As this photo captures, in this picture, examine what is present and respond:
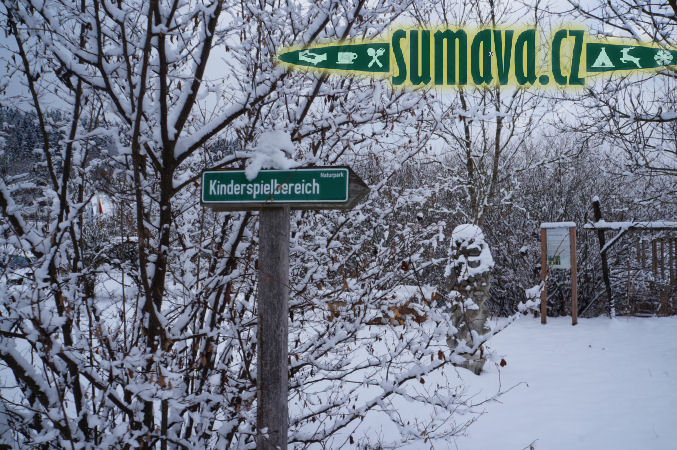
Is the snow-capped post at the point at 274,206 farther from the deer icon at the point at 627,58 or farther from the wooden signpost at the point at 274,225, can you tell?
the deer icon at the point at 627,58

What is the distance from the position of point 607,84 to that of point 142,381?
6123 mm

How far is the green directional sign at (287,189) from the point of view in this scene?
2014 mm

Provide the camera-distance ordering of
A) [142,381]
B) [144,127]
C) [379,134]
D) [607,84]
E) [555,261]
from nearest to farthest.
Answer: [142,381] < [144,127] < [379,134] < [607,84] < [555,261]

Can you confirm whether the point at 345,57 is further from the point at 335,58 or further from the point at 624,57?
the point at 624,57

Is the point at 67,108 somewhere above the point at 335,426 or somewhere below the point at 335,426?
above

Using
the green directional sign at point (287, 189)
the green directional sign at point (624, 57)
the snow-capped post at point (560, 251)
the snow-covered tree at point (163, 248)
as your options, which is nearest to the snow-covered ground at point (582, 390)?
the snow-capped post at point (560, 251)

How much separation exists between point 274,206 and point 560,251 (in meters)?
6.65

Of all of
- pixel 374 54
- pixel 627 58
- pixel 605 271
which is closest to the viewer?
pixel 374 54

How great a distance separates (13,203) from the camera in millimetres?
2182

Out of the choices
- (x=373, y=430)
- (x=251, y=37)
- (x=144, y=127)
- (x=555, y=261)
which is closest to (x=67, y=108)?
(x=144, y=127)

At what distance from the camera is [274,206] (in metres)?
2.08

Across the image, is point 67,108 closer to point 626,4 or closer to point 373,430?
point 373,430

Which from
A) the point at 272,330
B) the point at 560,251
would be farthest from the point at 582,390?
the point at 272,330

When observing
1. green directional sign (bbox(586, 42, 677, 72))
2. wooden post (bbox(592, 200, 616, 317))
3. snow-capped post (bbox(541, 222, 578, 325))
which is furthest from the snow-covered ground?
green directional sign (bbox(586, 42, 677, 72))
